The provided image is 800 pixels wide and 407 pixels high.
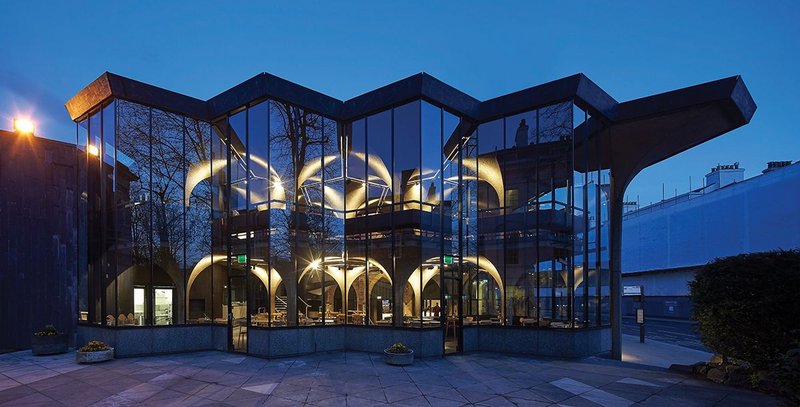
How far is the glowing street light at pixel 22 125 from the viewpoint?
57.0ft

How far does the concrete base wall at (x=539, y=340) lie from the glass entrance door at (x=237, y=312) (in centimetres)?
789

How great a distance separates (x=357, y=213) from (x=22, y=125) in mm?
13189

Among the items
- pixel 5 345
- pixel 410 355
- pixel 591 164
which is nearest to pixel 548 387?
pixel 410 355

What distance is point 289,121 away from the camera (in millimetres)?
16141

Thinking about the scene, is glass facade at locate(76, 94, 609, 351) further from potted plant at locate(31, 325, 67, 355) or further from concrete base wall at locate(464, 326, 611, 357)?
potted plant at locate(31, 325, 67, 355)

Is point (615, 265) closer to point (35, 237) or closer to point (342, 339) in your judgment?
point (342, 339)

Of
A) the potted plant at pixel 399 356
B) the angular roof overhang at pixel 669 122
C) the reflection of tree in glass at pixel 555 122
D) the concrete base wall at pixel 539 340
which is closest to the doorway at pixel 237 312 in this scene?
the potted plant at pixel 399 356

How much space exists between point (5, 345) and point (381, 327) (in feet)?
45.4

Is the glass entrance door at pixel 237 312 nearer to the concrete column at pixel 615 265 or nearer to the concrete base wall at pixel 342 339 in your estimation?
the concrete base wall at pixel 342 339

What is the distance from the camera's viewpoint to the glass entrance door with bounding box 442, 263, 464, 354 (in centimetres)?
1590

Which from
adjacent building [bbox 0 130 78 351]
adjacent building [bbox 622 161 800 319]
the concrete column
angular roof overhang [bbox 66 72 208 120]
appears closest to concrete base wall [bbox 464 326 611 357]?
the concrete column

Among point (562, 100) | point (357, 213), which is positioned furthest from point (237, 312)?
point (562, 100)

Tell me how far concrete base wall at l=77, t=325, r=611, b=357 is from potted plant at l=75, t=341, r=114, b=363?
1.95ft

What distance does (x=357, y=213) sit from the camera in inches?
658
